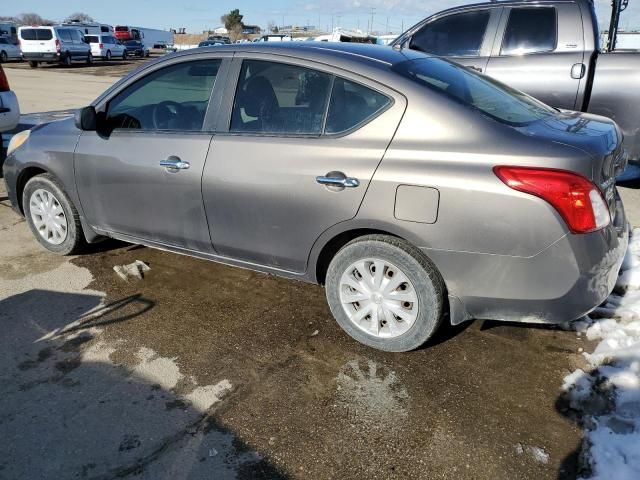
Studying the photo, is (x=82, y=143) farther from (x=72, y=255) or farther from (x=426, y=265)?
(x=426, y=265)

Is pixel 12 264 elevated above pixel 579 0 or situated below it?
below

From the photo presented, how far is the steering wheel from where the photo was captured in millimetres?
3594

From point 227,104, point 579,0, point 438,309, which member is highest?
point 579,0

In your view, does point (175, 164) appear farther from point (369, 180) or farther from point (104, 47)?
point (104, 47)

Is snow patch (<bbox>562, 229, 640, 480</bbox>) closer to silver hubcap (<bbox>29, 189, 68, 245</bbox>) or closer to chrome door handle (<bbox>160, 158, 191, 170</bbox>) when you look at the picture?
chrome door handle (<bbox>160, 158, 191, 170</bbox>)

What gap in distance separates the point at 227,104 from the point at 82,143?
1.32m

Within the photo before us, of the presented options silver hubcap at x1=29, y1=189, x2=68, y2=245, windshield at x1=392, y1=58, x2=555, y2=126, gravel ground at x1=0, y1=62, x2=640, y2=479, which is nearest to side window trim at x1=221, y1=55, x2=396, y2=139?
windshield at x1=392, y1=58, x2=555, y2=126

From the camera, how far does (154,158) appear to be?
3.50 meters

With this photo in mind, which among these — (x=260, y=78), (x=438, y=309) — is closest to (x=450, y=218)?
(x=438, y=309)

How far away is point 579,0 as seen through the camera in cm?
572

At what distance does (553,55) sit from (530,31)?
0.42 meters

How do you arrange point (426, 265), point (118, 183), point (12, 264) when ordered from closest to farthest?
point (426, 265), point (118, 183), point (12, 264)

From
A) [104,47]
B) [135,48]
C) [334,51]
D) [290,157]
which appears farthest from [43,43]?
[290,157]

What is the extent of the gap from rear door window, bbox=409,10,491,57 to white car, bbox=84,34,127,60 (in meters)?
34.0
